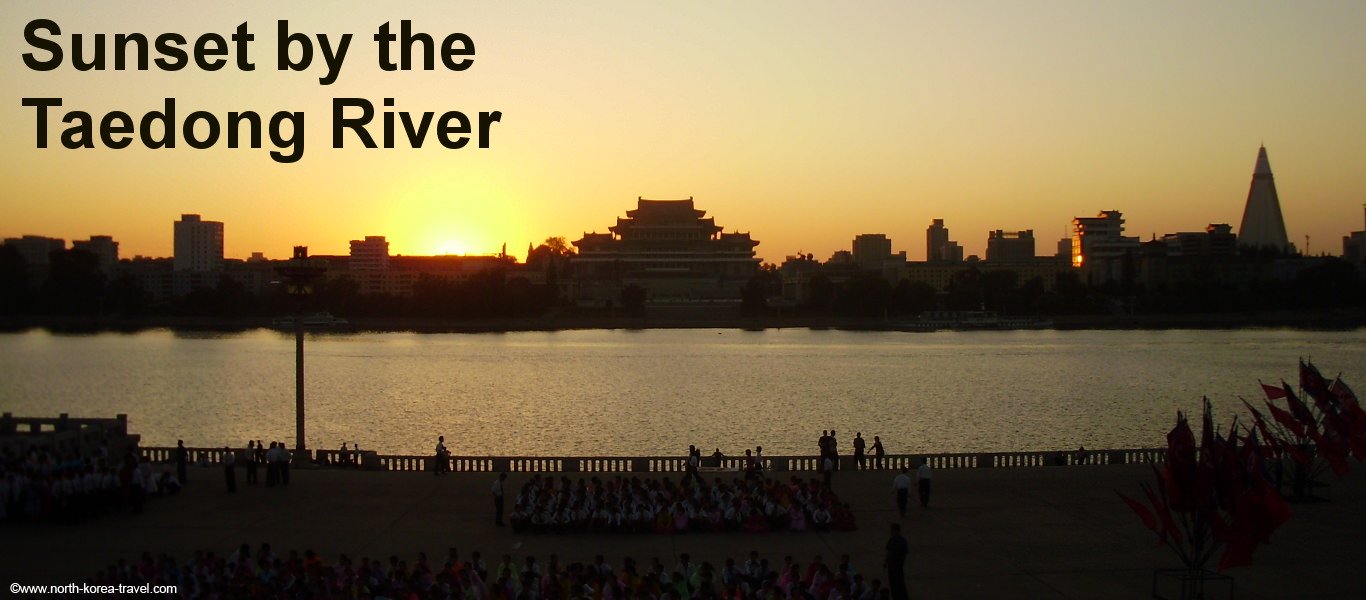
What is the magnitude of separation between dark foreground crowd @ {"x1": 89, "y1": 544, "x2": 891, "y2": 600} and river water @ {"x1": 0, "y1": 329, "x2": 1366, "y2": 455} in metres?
27.7

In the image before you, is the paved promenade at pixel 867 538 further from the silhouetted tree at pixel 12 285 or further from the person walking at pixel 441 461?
the silhouetted tree at pixel 12 285

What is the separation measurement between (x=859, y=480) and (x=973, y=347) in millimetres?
82568

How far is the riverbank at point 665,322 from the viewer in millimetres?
128750

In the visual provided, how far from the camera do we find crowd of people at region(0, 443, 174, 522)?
60.2 ft

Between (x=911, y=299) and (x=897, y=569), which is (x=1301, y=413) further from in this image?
(x=911, y=299)

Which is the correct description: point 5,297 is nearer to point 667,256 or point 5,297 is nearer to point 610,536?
point 667,256

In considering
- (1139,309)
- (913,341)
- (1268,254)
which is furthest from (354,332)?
(1268,254)

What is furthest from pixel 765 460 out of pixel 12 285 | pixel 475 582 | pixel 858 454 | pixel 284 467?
pixel 12 285

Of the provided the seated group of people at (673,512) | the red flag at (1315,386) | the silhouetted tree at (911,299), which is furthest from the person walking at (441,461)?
the silhouetted tree at (911,299)

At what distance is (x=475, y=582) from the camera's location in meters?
13.4

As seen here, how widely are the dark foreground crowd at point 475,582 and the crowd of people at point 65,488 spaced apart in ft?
18.0

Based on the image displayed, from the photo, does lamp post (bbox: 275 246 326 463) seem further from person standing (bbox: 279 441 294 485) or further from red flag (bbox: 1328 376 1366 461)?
red flag (bbox: 1328 376 1366 461)

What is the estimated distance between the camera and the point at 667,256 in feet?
497

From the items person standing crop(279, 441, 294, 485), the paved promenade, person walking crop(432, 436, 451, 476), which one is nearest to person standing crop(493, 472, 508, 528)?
the paved promenade
